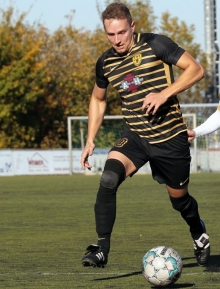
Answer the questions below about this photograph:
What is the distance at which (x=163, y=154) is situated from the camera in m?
7.98

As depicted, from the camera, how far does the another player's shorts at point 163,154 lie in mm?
7957

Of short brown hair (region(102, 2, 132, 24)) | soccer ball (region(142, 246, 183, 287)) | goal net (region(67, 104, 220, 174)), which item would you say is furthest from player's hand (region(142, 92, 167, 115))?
goal net (region(67, 104, 220, 174))

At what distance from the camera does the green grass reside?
7484 mm

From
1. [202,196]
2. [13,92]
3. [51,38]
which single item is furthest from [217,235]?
[51,38]

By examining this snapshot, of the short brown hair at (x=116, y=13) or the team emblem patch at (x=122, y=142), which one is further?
the team emblem patch at (x=122, y=142)

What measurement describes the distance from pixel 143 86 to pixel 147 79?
0.23 ft

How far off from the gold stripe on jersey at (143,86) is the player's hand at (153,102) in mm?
367

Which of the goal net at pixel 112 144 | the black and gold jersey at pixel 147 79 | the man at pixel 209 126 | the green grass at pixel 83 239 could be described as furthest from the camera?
the goal net at pixel 112 144

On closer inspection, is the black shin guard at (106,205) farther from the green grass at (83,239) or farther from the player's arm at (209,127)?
the player's arm at (209,127)

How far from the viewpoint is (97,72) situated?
8211 mm

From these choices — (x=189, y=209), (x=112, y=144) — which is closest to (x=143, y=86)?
(x=189, y=209)

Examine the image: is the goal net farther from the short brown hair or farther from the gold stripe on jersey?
the short brown hair

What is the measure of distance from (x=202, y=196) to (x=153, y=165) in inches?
469

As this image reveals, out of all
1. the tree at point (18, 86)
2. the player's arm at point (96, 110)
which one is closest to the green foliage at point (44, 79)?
the tree at point (18, 86)
